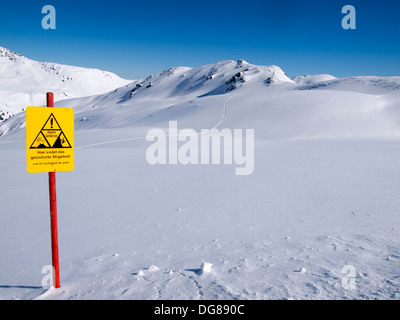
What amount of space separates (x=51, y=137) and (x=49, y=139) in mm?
32

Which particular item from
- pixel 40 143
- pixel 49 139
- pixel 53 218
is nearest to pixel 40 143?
pixel 40 143

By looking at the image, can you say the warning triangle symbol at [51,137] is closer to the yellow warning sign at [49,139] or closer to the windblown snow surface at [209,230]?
the yellow warning sign at [49,139]

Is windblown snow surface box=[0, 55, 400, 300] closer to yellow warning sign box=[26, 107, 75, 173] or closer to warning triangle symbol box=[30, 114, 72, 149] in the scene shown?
yellow warning sign box=[26, 107, 75, 173]

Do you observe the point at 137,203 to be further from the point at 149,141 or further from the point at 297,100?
the point at 297,100

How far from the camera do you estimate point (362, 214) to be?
560 centimetres

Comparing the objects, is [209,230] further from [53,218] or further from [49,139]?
[49,139]

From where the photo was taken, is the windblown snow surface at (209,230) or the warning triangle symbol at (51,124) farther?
the windblown snow surface at (209,230)

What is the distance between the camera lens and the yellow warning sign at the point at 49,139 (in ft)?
9.67

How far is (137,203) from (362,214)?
205 inches

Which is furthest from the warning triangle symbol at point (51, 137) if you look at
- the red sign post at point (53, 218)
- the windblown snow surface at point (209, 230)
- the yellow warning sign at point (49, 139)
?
the windblown snow surface at point (209, 230)

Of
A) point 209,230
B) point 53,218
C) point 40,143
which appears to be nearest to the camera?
point 40,143

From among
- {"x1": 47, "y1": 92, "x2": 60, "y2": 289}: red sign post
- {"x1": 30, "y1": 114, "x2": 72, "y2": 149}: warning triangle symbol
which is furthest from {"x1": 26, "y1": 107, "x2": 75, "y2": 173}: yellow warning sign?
{"x1": 47, "y1": 92, "x2": 60, "y2": 289}: red sign post

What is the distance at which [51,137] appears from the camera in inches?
122
